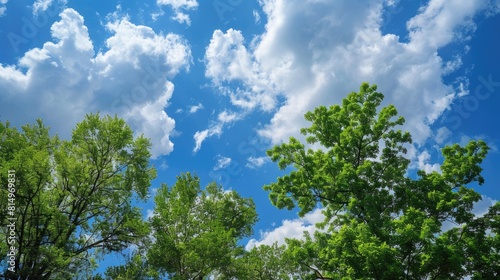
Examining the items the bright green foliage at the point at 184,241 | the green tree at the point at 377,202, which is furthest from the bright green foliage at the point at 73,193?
the green tree at the point at 377,202

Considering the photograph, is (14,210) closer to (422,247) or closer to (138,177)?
(138,177)

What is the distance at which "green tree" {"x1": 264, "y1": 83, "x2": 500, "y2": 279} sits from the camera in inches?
514

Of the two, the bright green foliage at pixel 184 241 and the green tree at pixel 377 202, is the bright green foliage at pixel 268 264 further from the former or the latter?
the green tree at pixel 377 202

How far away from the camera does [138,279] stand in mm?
19297

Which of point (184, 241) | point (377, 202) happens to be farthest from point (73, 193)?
point (377, 202)

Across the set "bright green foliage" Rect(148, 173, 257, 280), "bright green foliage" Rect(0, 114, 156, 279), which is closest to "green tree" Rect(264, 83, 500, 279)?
"bright green foliage" Rect(148, 173, 257, 280)

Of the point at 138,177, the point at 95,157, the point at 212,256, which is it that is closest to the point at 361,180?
the point at 212,256

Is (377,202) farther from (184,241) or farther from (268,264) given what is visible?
(268,264)

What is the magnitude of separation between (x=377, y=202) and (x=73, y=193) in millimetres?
15367

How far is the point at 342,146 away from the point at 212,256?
338 inches

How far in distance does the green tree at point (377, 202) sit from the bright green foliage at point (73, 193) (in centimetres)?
848

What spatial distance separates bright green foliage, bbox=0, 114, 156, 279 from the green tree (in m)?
8.48

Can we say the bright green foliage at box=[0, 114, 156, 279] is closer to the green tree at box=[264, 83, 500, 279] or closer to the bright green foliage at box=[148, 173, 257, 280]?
the bright green foliage at box=[148, 173, 257, 280]

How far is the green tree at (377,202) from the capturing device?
13.0 meters
